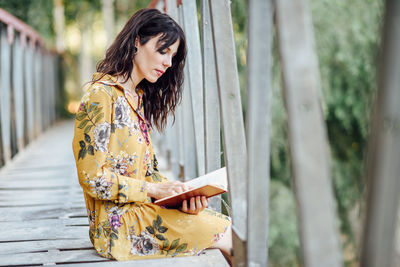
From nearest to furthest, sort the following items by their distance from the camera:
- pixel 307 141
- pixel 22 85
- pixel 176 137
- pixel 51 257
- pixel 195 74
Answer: pixel 307 141
pixel 51 257
pixel 195 74
pixel 176 137
pixel 22 85

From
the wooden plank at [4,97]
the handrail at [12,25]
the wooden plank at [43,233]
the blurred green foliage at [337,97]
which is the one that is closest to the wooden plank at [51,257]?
the wooden plank at [43,233]

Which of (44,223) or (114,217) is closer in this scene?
(114,217)

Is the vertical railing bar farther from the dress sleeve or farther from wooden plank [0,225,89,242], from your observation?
the dress sleeve

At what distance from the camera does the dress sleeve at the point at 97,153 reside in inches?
53.9

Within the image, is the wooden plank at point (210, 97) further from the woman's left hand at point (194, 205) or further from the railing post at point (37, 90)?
the railing post at point (37, 90)

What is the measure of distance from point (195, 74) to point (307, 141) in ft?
4.42

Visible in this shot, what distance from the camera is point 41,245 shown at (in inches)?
67.7

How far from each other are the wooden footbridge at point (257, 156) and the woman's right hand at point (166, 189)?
0.17m

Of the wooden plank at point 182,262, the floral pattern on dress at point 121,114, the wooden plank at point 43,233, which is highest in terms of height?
the floral pattern on dress at point 121,114

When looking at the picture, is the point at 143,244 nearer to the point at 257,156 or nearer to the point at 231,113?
the point at 231,113

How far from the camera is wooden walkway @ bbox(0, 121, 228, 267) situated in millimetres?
1510

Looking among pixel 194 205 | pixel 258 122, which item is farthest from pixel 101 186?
pixel 258 122

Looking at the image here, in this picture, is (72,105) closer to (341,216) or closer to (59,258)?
(341,216)

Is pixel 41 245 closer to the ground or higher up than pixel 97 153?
closer to the ground
